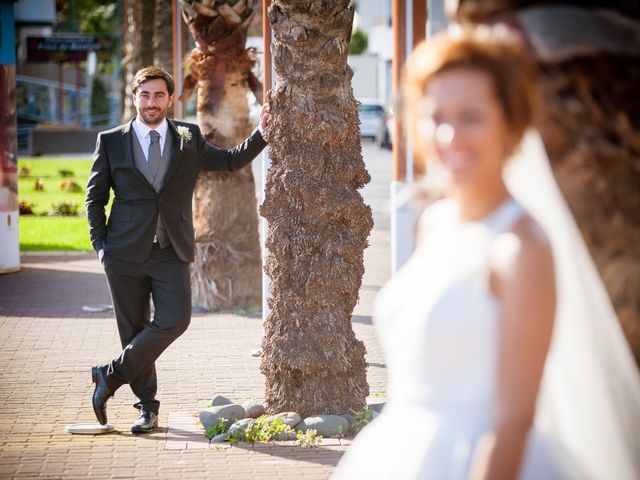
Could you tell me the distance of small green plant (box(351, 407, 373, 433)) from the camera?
7520 millimetres

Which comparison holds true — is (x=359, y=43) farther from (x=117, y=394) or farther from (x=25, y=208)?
(x=117, y=394)

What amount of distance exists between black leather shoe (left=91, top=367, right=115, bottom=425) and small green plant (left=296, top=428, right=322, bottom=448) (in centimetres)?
131

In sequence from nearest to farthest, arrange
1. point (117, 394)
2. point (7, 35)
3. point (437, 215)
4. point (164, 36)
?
point (437, 215)
point (117, 394)
point (7, 35)
point (164, 36)

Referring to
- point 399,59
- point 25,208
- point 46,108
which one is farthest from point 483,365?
point 46,108

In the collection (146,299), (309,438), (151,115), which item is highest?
(151,115)

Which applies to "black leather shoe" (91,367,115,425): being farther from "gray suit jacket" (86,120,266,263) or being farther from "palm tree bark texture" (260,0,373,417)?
"palm tree bark texture" (260,0,373,417)

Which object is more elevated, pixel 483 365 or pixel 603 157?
pixel 603 157

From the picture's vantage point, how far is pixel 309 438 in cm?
724

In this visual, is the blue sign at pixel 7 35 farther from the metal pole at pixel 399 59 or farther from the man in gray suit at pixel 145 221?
the metal pole at pixel 399 59

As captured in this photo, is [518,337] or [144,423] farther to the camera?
[144,423]

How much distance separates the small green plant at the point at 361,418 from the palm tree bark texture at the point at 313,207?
0.41 feet

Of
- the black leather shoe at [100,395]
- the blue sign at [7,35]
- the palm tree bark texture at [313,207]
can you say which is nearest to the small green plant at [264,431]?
the palm tree bark texture at [313,207]

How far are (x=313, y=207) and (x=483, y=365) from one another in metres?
4.68

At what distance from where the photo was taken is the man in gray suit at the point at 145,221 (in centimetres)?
749
